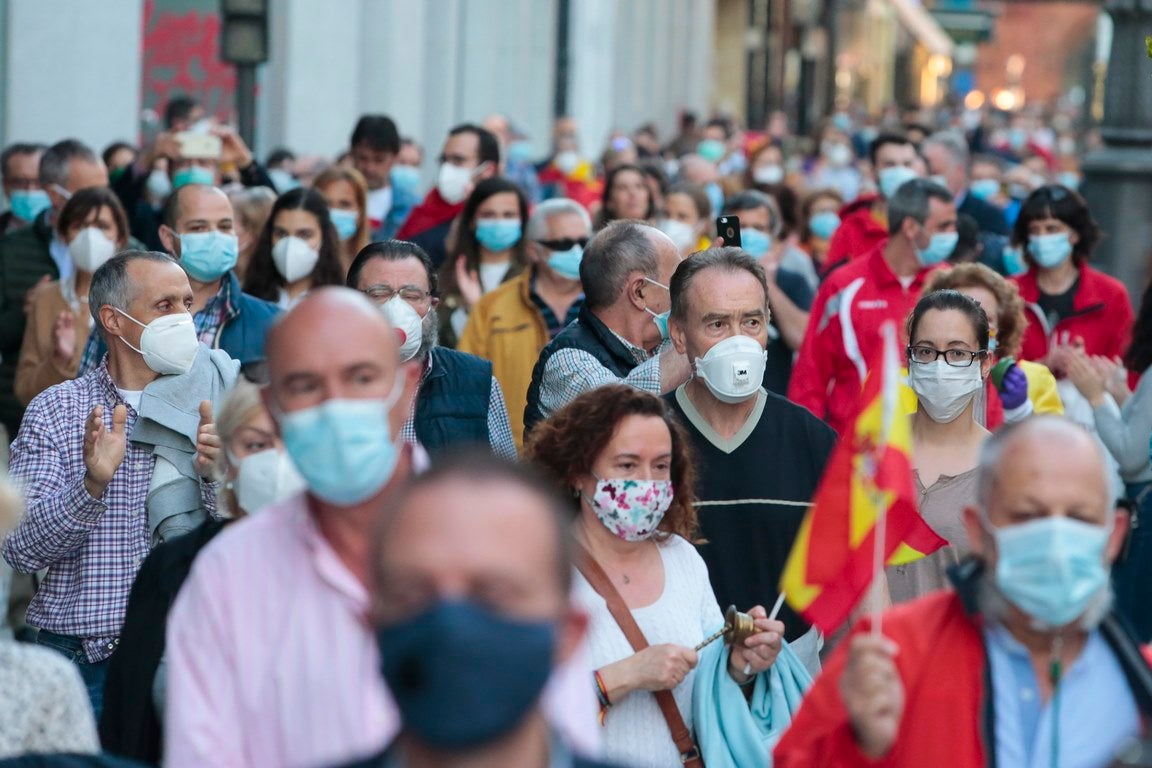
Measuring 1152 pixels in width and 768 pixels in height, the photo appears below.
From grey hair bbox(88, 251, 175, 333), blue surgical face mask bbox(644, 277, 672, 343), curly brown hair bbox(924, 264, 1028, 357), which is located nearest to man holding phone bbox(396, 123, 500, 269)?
curly brown hair bbox(924, 264, 1028, 357)

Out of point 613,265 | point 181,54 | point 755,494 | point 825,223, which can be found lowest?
point 755,494

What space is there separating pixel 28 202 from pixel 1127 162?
752 cm

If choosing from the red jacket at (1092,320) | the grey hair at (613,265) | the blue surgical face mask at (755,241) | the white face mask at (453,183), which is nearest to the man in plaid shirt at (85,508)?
the grey hair at (613,265)

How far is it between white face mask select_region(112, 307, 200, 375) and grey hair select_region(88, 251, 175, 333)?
15 centimetres

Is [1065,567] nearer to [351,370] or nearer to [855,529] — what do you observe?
[855,529]

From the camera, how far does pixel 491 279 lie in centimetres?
1018

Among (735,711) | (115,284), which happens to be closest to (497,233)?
(115,284)

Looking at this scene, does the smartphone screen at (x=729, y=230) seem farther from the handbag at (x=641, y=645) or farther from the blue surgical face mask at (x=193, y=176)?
the blue surgical face mask at (x=193, y=176)

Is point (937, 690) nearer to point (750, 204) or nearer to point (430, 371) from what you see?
point (430, 371)

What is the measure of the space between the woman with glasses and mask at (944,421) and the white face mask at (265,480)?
223 centimetres

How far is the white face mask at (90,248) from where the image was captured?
8922 millimetres

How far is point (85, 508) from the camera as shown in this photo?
566 centimetres

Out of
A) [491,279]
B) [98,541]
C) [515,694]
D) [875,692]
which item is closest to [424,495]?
[515,694]

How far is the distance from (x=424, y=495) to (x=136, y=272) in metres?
3.95
